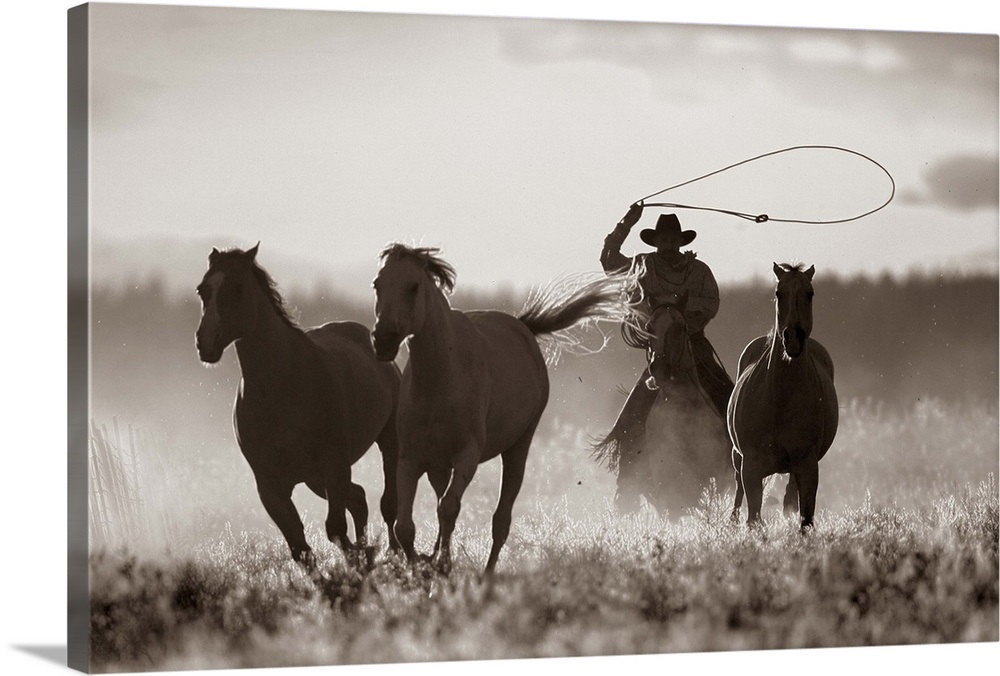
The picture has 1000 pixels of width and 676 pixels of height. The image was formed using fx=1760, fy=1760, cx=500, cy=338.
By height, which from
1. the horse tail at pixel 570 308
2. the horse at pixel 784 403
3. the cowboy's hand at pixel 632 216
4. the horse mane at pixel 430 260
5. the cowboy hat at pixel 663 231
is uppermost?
the cowboy's hand at pixel 632 216

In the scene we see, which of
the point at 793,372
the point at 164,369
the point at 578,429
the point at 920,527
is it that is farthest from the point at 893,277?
the point at 164,369

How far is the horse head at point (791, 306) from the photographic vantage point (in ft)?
24.2

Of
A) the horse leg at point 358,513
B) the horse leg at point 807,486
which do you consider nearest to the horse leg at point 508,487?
the horse leg at point 358,513

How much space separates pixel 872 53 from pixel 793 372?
4.67 feet

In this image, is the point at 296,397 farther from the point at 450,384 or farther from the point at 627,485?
the point at 627,485

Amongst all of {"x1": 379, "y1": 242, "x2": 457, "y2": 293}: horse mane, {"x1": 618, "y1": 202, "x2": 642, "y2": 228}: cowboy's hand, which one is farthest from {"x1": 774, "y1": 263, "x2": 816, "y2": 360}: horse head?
{"x1": 379, "y1": 242, "x2": 457, "y2": 293}: horse mane

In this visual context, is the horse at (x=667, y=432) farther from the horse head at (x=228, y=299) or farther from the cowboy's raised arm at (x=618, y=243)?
the horse head at (x=228, y=299)

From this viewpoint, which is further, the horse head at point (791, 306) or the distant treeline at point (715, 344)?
the horse head at point (791, 306)

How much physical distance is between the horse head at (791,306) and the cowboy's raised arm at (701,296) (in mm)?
270

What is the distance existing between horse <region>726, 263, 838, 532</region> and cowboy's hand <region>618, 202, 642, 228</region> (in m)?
0.64

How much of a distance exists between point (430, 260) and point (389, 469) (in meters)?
0.85

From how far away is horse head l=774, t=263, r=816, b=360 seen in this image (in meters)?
7.38

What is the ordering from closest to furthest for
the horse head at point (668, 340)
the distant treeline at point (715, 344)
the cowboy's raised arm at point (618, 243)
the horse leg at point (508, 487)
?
1. the distant treeline at point (715, 344)
2. the horse leg at point (508, 487)
3. the cowboy's raised arm at point (618, 243)
4. the horse head at point (668, 340)

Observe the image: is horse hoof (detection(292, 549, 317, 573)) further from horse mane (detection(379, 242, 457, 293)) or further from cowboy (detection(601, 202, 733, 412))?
cowboy (detection(601, 202, 733, 412))
